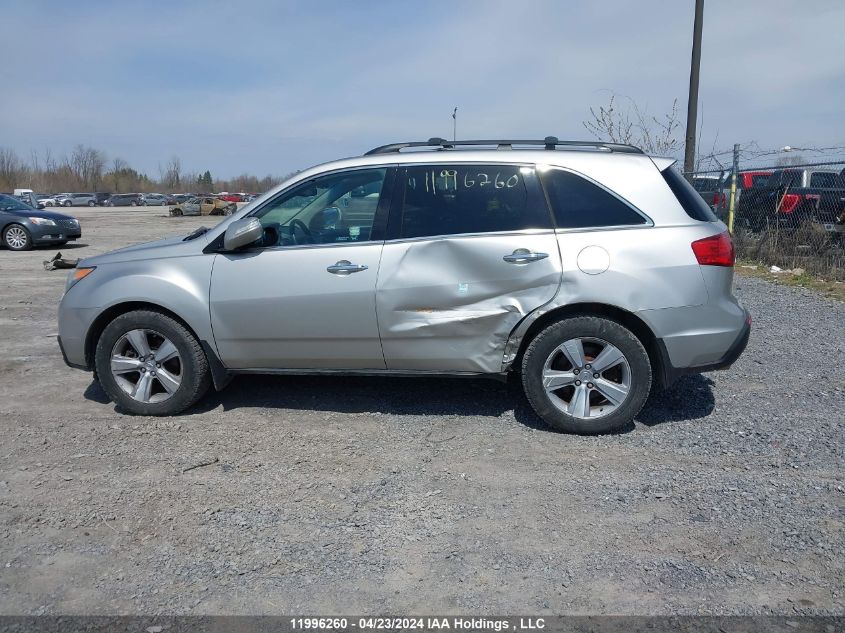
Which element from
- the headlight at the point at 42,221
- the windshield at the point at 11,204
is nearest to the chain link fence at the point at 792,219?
the headlight at the point at 42,221

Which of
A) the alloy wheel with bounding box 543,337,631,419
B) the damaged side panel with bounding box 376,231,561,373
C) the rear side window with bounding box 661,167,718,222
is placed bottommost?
the alloy wheel with bounding box 543,337,631,419

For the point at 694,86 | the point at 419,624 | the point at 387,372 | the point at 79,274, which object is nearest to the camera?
the point at 419,624

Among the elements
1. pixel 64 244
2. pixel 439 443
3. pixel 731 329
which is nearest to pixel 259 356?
pixel 439 443

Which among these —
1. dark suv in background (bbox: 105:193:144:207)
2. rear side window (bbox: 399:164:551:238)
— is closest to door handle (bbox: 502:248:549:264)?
rear side window (bbox: 399:164:551:238)

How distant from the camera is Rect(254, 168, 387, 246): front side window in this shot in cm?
477

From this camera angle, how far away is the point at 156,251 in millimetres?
5016

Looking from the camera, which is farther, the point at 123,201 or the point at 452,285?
the point at 123,201

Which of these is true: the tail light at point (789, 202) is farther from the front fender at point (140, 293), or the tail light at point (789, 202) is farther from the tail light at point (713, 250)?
the front fender at point (140, 293)

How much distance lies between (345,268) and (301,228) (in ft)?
1.58

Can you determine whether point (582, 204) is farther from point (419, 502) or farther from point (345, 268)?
point (419, 502)

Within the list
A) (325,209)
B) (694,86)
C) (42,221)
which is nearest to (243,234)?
(325,209)

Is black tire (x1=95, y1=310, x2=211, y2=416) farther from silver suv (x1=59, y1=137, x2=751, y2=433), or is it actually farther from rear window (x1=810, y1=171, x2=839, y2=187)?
rear window (x1=810, y1=171, x2=839, y2=187)

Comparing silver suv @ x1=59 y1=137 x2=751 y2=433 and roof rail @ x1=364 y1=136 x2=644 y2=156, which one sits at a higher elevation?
roof rail @ x1=364 y1=136 x2=644 y2=156

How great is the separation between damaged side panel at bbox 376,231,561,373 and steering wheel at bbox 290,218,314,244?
1.80ft
